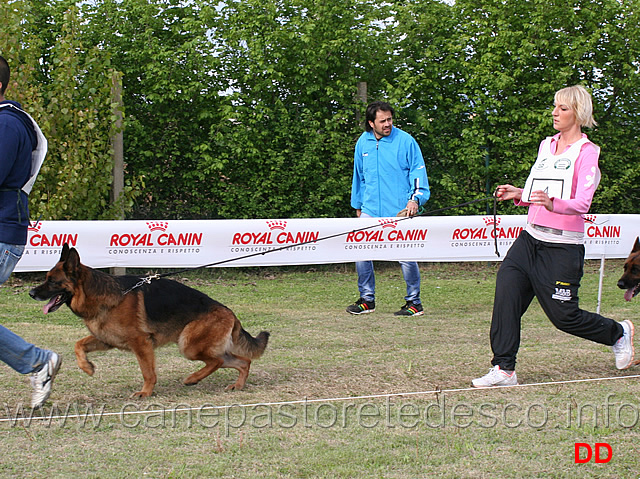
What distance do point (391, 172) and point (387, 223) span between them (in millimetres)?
575

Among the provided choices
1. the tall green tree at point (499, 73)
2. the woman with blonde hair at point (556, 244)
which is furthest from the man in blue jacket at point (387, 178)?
the tall green tree at point (499, 73)

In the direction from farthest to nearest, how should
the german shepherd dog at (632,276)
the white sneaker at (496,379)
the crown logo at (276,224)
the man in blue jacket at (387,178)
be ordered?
the crown logo at (276,224)
the man in blue jacket at (387,178)
the german shepherd dog at (632,276)
the white sneaker at (496,379)

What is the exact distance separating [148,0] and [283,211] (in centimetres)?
379

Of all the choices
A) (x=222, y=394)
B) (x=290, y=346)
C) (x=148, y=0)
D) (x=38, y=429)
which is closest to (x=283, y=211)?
(x=148, y=0)

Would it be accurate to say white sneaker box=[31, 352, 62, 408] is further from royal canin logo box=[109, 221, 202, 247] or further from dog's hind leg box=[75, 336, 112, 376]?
royal canin logo box=[109, 221, 202, 247]

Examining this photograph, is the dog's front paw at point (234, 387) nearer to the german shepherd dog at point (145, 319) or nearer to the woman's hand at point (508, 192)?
the german shepherd dog at point (145, 319)

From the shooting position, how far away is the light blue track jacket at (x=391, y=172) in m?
7.88

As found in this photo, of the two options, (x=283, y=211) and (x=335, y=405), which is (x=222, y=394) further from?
(x=283, y=211)

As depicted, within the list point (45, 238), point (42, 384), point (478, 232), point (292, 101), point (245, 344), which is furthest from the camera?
point (292, 101)

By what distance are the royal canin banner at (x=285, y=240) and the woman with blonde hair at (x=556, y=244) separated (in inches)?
112

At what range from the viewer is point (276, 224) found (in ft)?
26.7

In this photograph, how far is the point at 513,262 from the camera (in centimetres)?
484

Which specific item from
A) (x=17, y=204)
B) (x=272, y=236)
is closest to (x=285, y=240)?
(x=272, y=236)

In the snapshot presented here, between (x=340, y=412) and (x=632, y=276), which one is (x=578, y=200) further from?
(x=340, y=412)
